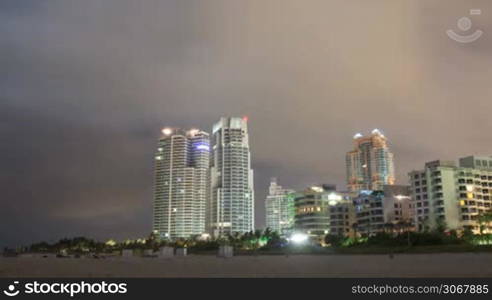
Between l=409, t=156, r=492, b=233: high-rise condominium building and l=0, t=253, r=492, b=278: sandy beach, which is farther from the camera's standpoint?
l=409, t=156, r=492, b=233: high-rise condominium building

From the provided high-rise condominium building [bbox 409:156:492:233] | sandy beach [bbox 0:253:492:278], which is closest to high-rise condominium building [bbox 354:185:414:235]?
high-rise condominium building [bbox 409:156:492:233]

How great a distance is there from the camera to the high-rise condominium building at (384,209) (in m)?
179

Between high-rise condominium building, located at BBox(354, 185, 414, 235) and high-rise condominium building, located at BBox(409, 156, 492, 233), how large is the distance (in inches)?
346

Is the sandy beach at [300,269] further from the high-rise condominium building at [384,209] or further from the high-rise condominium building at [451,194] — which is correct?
the high-rise condominium building at [384,209]

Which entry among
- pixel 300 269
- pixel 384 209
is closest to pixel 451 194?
pixel 384 209

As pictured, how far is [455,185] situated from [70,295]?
544 ft

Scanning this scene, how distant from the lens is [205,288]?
2833cm

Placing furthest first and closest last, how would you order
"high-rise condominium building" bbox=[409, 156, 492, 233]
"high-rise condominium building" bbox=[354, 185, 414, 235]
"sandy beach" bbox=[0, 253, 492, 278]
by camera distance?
"high-rise condominium building" bbox=[354, 185, 414, 235]
"high-rise condominium building" bbox=[409, 156, 492, 233]
"sandy beach" bbox=[0, 253, 492, 278]

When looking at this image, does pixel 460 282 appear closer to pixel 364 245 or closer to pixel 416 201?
pixel 364 245

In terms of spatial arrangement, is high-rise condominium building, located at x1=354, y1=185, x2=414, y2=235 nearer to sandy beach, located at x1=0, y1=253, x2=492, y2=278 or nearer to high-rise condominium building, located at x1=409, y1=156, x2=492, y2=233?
high-rise condominium building, located at x1=409, y1=156, x2=492, y2=233

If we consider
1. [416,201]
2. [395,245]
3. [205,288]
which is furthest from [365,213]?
[205,288]

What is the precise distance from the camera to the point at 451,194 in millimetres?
164750

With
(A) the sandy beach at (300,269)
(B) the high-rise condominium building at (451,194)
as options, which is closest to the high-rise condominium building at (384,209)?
(B) the high-rise condominium building at (451,194)

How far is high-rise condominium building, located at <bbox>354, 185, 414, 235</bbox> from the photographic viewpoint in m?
179
